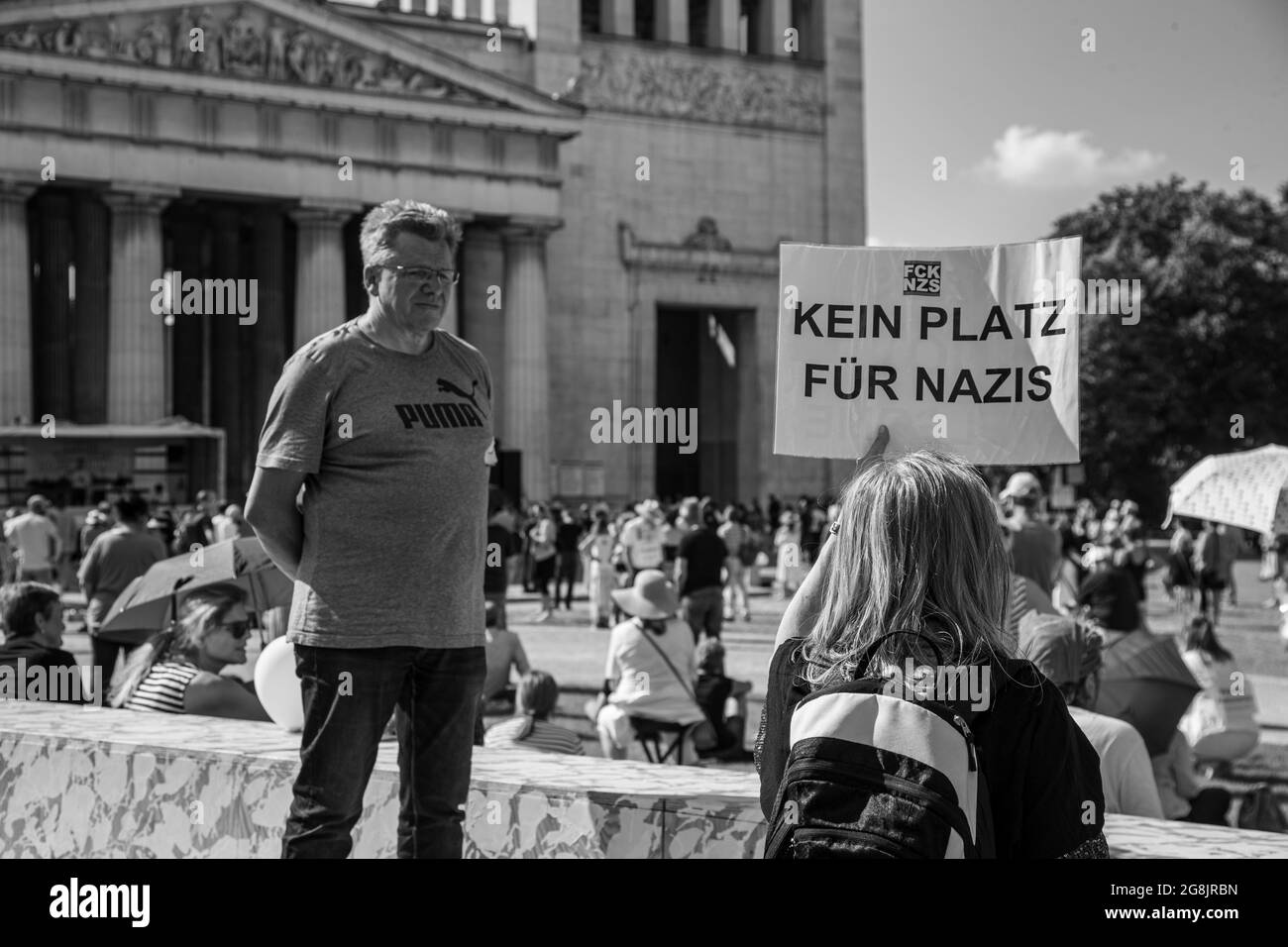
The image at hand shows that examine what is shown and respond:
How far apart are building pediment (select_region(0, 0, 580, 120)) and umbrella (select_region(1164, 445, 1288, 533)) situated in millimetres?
31201

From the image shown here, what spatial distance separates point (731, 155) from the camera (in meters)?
52.7

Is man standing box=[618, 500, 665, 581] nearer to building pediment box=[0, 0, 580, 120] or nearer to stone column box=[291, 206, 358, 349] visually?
stone column box=[291, 206, 358, 349]

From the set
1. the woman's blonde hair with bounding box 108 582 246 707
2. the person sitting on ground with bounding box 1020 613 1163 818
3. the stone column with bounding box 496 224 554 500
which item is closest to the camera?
the person sitting on ground with bounding box 1020 613 1163 818

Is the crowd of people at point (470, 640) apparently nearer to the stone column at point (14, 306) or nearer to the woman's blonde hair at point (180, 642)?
the woman's blonde hair at point (180, 642)

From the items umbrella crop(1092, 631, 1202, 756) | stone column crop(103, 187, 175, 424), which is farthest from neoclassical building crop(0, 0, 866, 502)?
umbrella crop(1092, 631, 1202, 756)

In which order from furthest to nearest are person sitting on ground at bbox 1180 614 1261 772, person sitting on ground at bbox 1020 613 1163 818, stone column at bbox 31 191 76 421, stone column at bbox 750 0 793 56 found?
stone column at bbox 750 0 793 56, stone column at bbox 31 191 76 421, person sitting on ground at bbox 1180 614 1261 772, person sitting on ground at bbox 1020 613 1163 818

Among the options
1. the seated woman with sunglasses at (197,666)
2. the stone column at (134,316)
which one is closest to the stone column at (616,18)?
the stone column at (134,316)

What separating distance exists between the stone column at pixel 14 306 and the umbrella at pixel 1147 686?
34.6 meters

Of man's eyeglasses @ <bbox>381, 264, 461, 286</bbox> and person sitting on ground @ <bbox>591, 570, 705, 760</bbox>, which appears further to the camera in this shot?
person sitting on ground @ <bbox>591, 570, 705, 760</bbox>

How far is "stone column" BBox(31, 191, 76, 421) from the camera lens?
4259cm

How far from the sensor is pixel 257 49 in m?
41.8

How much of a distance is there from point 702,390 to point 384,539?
53.3m

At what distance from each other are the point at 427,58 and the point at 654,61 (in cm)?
1074
